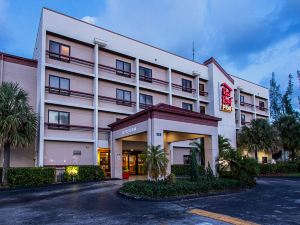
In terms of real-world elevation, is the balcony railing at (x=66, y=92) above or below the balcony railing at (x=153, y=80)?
below

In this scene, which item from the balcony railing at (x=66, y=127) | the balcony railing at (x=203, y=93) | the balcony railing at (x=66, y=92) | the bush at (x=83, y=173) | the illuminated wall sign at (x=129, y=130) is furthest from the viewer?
the balcony railing at (x=203, y=93)

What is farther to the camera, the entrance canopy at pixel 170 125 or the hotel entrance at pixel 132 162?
the hotel entrance at pixel 132 162

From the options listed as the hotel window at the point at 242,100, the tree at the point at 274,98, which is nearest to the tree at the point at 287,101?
the tree at the point at 274,98

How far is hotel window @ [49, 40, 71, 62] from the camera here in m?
24.5

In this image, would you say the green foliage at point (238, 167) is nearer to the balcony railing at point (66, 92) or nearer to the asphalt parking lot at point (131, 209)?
the asphalt parking lot at point (131, 209)

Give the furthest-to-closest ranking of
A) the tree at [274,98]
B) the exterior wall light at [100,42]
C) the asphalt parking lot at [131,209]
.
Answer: the tree at [274,98] → the exterior wall light at [100,42] → the asphalt parking lot at [131,209]

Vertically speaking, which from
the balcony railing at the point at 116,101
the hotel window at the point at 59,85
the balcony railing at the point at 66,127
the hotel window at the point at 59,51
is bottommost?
the balcony railing at the point at 66,127

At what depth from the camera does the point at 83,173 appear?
2275cm

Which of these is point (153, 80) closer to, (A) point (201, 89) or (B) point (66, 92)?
(A) point (201, 89)

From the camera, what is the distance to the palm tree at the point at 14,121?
63.2 feet

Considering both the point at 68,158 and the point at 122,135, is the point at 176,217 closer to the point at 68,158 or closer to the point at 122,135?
the point at 122,135

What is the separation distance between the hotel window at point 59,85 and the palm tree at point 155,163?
12478 mm

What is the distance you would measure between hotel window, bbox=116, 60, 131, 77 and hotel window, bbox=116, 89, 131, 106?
1819 millimetres

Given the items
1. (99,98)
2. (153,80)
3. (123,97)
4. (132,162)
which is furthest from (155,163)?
(153,80)
